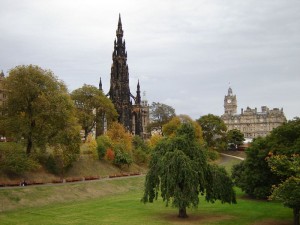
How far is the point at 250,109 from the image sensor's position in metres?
174

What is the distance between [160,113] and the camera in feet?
393

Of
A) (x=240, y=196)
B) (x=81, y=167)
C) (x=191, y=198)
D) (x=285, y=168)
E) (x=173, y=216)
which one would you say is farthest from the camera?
(x=81, y=167)

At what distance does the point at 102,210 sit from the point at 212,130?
229ft

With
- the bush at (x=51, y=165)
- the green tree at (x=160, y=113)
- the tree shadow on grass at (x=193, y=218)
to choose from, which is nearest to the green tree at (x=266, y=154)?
the tree shadow on grass at (x=193, y=218)

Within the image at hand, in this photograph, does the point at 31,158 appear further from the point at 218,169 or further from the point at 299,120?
the point at 299,120

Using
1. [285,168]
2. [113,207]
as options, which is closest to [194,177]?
[285,168]

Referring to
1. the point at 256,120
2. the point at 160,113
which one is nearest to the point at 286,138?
the point at 160,113

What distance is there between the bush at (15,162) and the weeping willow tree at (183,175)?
19083 millimetres

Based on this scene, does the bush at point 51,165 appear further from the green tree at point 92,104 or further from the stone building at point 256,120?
the stone building at point 256,120

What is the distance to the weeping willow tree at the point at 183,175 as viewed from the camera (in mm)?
28188

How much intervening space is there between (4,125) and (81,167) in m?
12.9

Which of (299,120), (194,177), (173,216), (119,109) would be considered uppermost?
(119,109)

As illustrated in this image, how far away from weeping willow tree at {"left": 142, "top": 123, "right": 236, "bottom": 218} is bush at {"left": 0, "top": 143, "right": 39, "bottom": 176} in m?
19.1

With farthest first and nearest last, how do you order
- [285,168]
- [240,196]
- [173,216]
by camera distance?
[240,196] → [173,216] → [285,168]
